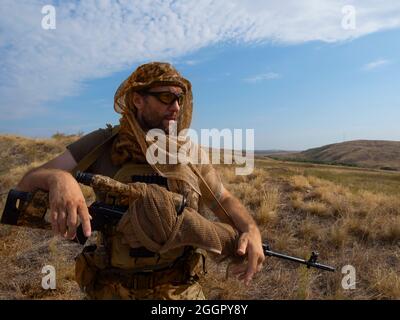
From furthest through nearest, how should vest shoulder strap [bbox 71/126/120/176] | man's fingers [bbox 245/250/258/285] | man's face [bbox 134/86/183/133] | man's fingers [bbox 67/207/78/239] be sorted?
man's face [bbox 134/86/183/133] < vest shoulder strap [bbox 71/126/120/176] < man's fingers [bbox 245/250/258/285] < man's fingers [bbox 67/207/78/239]

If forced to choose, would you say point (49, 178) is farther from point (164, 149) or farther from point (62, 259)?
point (62, 259)

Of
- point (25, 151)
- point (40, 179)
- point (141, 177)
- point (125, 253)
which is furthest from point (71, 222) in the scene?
point (25, 151)

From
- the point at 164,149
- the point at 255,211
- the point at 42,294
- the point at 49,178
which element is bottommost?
the point at 42,294

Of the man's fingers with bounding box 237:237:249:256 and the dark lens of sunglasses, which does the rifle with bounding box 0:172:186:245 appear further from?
the dark lens of sunglasses

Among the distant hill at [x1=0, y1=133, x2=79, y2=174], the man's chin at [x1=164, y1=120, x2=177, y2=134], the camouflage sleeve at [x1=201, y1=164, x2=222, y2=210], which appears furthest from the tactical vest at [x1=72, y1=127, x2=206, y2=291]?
the distant hill at [x1=0, y1=133, x2=79, y2=174]

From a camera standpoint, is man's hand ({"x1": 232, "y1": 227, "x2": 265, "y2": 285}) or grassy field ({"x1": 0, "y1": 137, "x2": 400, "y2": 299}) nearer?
man's hand ({"x1": 232, "y1": 227, "x2": 265, "y2": 285})

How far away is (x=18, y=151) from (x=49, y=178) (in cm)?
2159

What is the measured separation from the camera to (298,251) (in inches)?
280

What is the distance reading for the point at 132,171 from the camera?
3008 mm

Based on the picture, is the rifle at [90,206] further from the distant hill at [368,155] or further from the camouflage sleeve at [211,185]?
the distant hill at [368,155]

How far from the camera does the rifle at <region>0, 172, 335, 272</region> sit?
2529mm

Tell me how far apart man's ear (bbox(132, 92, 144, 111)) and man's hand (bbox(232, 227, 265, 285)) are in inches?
50.0

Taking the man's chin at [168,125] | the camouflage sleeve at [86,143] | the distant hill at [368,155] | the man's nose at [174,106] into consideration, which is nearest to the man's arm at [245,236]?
the man's chin at [168,125]
